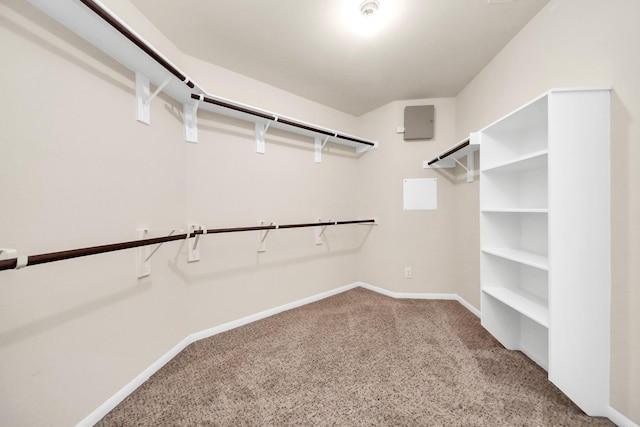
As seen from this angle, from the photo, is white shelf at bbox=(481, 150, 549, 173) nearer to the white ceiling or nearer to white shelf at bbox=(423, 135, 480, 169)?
white shelf at bbox=(423, 135, 480, 169)

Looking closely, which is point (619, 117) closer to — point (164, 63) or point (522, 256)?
point (522, 256)

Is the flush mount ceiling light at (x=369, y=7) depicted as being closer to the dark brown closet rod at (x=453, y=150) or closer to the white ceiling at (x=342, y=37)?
the white ceiling at (x=342, y=37)

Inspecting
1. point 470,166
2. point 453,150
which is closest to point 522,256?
point 453,150

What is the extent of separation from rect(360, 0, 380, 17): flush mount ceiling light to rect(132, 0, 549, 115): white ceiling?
2.1 inches

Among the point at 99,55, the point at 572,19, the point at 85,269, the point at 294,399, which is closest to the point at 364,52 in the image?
the point at 572,19

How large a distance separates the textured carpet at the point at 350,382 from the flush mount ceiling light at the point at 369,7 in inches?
91.4

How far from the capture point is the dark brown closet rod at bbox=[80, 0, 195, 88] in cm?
94

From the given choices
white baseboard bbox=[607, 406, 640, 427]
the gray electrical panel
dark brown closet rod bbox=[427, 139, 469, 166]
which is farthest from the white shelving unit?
the gray electrical panel

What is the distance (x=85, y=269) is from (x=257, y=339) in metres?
1.26

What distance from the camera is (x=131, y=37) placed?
1.10 m

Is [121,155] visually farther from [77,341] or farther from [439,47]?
[439,47]

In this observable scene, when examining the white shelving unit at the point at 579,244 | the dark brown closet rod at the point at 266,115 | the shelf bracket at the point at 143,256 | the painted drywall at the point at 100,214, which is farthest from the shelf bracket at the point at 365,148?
the shelf bracket at the point at 143,256

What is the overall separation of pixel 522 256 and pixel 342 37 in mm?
1979

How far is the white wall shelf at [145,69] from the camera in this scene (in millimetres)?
994
